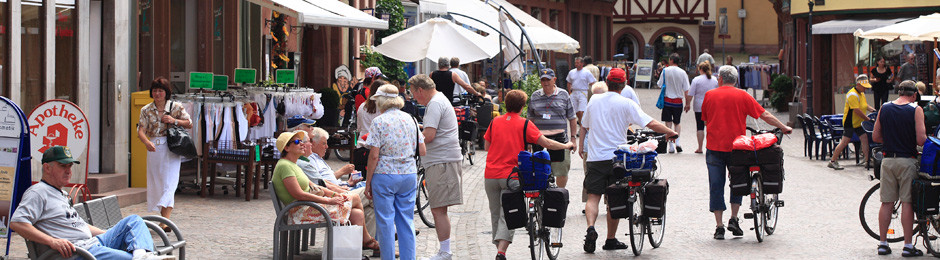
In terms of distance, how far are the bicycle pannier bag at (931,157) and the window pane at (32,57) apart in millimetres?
7749

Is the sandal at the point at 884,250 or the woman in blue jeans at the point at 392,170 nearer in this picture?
the woman in blue jeans at the point at 392,170

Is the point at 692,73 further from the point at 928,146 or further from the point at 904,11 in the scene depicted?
the point at 928,146

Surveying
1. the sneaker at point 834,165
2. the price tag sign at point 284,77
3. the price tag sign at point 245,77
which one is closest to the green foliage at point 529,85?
the sneaker at point 834,165

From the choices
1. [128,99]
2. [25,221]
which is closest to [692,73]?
[128,99]

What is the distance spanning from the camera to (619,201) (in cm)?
983

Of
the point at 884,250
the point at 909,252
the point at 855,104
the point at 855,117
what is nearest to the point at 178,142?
the point at 884,250

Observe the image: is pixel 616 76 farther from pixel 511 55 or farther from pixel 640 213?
pixel 511 55

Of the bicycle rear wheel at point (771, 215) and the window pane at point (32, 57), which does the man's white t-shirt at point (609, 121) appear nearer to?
the bicycle rear wheel at point (771, 215)

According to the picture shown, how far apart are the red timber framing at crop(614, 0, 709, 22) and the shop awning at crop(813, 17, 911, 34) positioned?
35.9m

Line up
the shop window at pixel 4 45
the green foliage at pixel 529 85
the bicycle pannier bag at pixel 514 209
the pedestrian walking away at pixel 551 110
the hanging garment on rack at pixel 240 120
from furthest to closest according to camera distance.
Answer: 1. the green foliage at pixel 529 85
2. the hanging garment on rack at pixel 240 120
3. the pedestrian walking away at pixel 551 110
4. the shop window at pixel 4 45
5. the bicycle pannier bag at pixel 514 209

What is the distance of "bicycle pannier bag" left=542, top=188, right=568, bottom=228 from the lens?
9242 millimetres

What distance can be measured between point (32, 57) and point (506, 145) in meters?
5.04

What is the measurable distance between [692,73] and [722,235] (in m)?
50.4

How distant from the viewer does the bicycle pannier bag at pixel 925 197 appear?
385 inches
